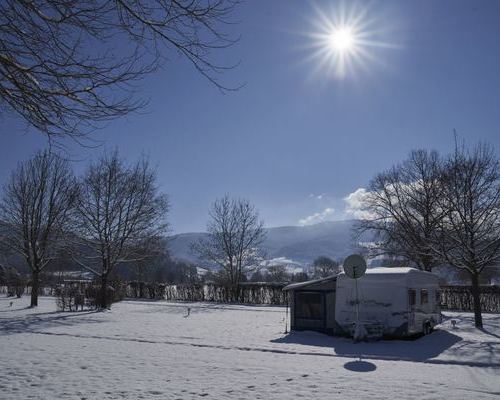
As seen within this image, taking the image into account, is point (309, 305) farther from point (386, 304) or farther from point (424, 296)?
point (424, 296)

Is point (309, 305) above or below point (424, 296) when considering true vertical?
below

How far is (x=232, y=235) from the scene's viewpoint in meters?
45.1

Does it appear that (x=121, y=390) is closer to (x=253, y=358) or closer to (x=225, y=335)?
(x=253, y=358)

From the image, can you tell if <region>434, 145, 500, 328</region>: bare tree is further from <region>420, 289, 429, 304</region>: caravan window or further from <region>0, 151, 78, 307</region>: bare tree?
<region>0, 151, 78, 307</region>: bare tree

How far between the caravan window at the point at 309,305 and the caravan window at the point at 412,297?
11.3 ft

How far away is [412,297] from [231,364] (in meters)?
9.07

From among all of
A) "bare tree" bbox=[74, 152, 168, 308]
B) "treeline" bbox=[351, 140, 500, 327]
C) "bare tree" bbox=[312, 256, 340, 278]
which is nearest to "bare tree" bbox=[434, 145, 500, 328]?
"treeline" bbox=[351, 140, 500, 327]

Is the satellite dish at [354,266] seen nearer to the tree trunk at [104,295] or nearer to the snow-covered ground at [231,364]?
the snow-covered ground at [231,364]

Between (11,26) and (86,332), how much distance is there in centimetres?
1352

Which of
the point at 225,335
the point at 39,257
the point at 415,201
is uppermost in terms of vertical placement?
the point at 415,201

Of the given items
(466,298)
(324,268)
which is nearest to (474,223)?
(466,298)

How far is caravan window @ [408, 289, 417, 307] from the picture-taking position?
55.8 ft

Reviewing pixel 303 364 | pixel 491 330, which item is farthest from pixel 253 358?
pixel 491 330

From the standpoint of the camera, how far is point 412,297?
56.7 feet
